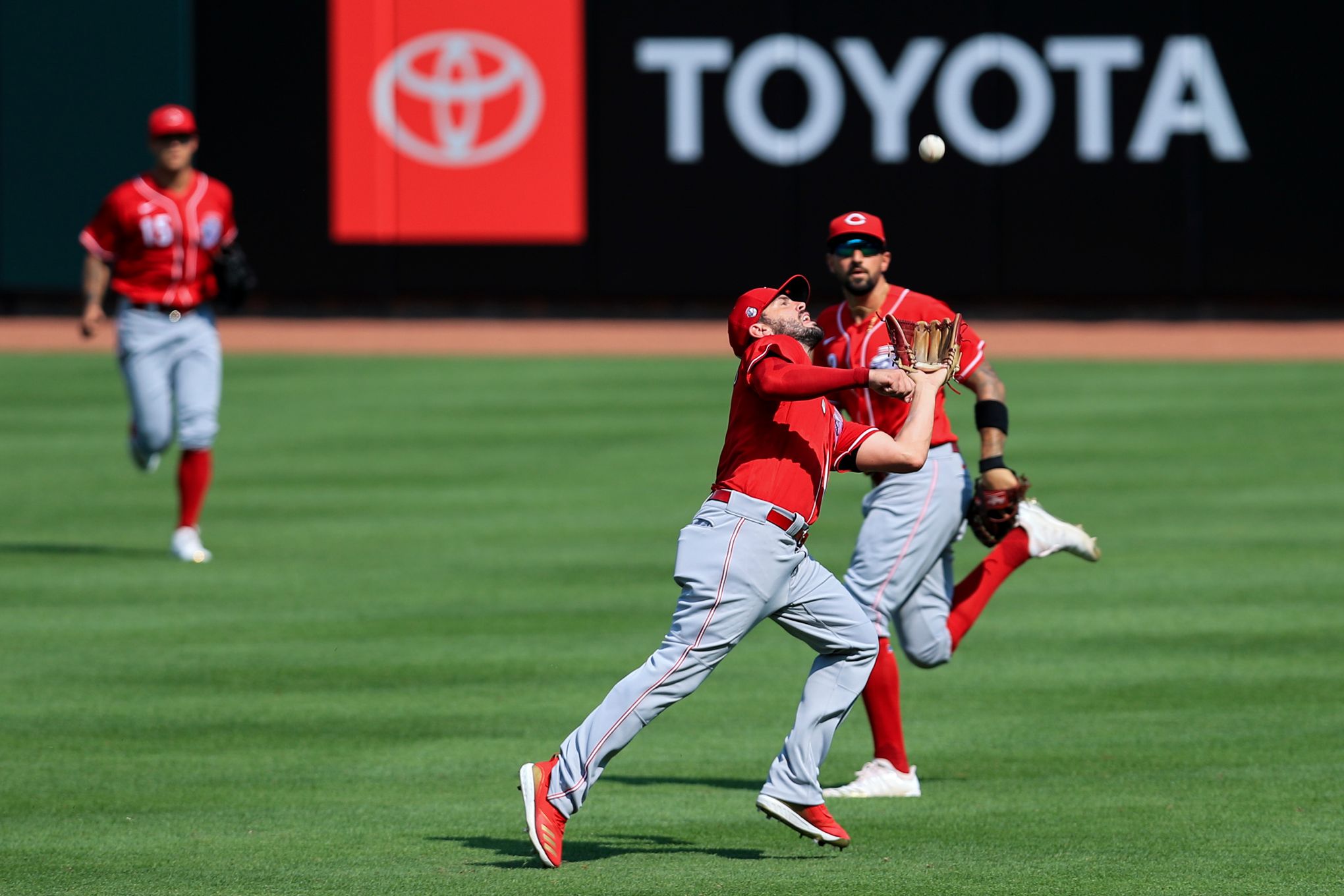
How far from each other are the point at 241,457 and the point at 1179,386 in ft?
29.9

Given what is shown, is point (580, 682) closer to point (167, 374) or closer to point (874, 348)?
point (874, 348)

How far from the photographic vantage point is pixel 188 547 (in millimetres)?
12289

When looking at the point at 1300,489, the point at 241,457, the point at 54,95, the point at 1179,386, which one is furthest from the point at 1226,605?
the point at 54,95

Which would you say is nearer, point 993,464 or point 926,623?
point 926,623

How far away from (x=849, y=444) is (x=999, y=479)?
1514mm

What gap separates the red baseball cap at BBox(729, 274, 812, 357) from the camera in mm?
6414

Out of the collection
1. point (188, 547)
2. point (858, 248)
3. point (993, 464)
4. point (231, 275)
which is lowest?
point (188, 547)

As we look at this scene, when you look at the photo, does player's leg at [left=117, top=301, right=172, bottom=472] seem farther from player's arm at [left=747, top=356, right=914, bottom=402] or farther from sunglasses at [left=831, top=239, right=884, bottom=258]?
player's arm at [left=747, top=356, right=914, bottom=402]

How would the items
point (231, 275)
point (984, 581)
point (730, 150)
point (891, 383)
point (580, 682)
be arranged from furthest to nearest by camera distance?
1. point (730, 150)
2. point (231, 275)
3. point (580, 682)
4. point (984, 581)
5. point (891, 383)

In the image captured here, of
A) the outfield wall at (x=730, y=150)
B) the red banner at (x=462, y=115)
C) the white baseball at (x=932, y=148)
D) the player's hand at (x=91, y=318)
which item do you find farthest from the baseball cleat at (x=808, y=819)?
the red banner at (x=462, y=115)

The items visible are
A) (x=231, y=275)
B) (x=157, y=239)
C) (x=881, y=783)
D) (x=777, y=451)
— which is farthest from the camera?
(x=231, y=275)

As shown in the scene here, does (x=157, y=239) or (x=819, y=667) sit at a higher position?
(x=157, y=239)

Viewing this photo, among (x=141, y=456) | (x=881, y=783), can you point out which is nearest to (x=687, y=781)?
(x=881, y=783)

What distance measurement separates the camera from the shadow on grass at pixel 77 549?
12.6 metres
